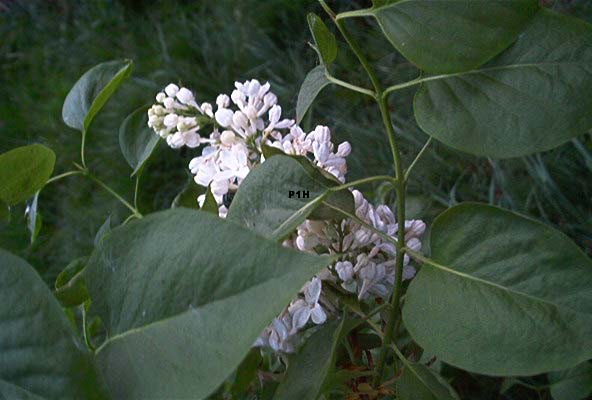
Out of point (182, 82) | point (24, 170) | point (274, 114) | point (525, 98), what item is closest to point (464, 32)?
point (525, 98)

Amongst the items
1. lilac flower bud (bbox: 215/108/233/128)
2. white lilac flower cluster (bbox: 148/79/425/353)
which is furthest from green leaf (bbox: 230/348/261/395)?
lilac flower bud (bbox: 215/108/233/128)

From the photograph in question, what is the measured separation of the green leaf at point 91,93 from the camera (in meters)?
0.50

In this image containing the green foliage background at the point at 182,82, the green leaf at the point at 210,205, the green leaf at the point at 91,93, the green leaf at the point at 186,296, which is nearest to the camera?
the green leaf at the point at 186,296

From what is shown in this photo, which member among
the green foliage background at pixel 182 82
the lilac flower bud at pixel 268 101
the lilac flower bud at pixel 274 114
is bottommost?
the green foliage background at pixel 182 82

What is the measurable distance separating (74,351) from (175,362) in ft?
0.12

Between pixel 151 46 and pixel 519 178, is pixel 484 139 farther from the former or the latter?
pixel 151 46

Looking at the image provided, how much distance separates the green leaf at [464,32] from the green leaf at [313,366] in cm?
13

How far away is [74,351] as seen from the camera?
27cm

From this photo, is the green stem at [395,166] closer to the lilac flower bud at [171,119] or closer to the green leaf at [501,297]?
the green leaf at [501,297]

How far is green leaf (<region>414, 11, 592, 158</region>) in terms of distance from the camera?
326 millimetres

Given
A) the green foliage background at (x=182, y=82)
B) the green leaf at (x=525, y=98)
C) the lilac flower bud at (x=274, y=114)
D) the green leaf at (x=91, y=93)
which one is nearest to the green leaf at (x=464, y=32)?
the green leaf at (x=525, y=98)

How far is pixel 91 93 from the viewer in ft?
1.77

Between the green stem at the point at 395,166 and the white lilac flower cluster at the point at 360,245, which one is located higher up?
the green stem at the point at 395,166

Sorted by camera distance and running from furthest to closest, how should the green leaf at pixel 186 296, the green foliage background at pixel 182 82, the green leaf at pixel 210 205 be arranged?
the green foliage background at pixel 182 82 < the green leaf at pixel 210 205 < the green leaf at pixel 186 296
